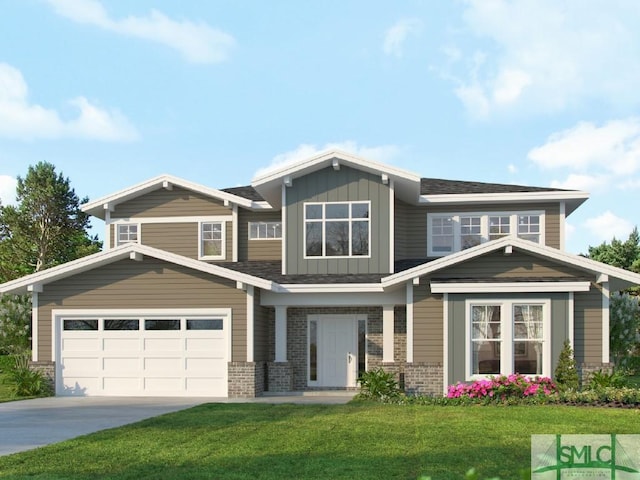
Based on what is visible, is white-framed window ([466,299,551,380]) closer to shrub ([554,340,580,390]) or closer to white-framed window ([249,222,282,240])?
shrub ([554,340,580,390])

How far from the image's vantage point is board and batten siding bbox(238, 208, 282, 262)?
23.4 meters

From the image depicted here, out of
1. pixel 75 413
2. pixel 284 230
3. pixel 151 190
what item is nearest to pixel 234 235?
pixel 284 230

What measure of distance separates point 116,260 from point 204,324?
281 centimetres

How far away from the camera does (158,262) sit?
20.2 metres

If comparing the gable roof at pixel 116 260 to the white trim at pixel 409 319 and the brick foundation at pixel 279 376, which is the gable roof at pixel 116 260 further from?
the white trim at pixel 409 319

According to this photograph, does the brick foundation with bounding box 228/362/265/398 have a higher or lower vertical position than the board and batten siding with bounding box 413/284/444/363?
lower

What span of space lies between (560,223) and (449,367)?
21.5 ft

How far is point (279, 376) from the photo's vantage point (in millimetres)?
20688

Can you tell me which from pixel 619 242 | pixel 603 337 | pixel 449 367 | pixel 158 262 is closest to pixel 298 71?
pixel 158 262

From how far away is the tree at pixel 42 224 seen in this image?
43219 mm

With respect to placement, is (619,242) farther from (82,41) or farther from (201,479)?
(201,479)

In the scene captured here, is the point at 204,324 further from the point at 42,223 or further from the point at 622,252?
the point at 622,252

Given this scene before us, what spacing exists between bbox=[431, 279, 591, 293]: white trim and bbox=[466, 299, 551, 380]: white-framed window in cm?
34

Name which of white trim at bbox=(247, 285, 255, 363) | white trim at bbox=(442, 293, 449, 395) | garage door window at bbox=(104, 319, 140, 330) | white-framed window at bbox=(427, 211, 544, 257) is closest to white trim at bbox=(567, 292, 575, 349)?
white trim at bbox=(442, 293, 449, 395)
